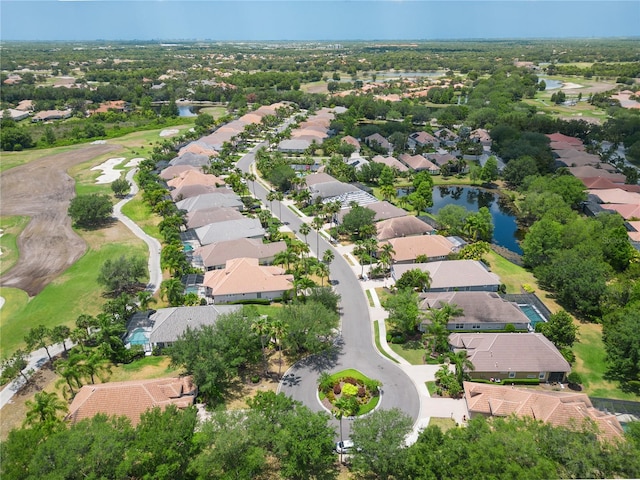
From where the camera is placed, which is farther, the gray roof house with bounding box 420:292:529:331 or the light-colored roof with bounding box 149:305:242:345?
the gray roof house with bounding box 420:292:529:331

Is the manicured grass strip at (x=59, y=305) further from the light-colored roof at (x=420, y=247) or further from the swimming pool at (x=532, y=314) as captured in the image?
the swimming pool at (x=532, y=314)

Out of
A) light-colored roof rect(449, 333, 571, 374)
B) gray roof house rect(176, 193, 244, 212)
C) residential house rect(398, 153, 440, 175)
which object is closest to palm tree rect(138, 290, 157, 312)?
gray roof house rect(176, 193, 244, 212)

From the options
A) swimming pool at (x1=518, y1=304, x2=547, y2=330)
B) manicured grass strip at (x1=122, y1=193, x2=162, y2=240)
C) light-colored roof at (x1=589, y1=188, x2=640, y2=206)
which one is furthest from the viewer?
light-colored roof at (x1=589, y1=188, x2=640, y2=206)

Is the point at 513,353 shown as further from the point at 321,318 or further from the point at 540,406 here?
the point at 321,318

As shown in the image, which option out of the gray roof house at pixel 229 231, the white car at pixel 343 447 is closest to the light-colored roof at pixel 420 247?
the gray roof house at pixel 229 231

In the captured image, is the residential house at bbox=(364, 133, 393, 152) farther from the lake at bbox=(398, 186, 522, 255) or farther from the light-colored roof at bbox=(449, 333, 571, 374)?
the light-colored roof at bbox=(449, 333, 571, 374)

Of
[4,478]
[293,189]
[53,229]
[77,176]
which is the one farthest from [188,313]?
[77,176]
